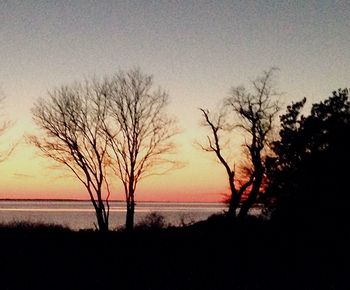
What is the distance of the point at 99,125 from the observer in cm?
3534

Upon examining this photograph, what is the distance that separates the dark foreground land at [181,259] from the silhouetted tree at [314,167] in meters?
1.41

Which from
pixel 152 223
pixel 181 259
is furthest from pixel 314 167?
pixel 152 223

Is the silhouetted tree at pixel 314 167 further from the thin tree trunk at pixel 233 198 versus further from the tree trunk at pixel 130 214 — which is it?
the tree trunk at pixel 130 214

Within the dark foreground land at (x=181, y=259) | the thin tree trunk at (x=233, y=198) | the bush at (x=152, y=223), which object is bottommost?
the dark foreground land at (x=181, y=259)

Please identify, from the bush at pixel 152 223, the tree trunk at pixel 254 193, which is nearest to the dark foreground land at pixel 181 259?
the tree trunk at pixel 254 193

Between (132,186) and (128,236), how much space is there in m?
8.67

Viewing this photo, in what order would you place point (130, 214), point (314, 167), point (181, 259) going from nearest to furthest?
point (181, 259) < point (314, 167) < point (130, 214)

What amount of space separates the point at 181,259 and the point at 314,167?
12.5m

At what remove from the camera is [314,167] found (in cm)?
2883

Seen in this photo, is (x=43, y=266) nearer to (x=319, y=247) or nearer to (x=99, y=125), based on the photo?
(x=319, y=247)

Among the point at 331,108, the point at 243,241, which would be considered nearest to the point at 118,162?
the point at 243,241

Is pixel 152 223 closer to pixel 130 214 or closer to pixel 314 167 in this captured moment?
pixel 130 214

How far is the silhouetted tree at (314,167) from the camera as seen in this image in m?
26.6

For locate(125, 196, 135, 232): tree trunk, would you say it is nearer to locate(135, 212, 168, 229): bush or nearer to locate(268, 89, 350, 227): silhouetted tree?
locate(135, 212, 168, 229): bush
